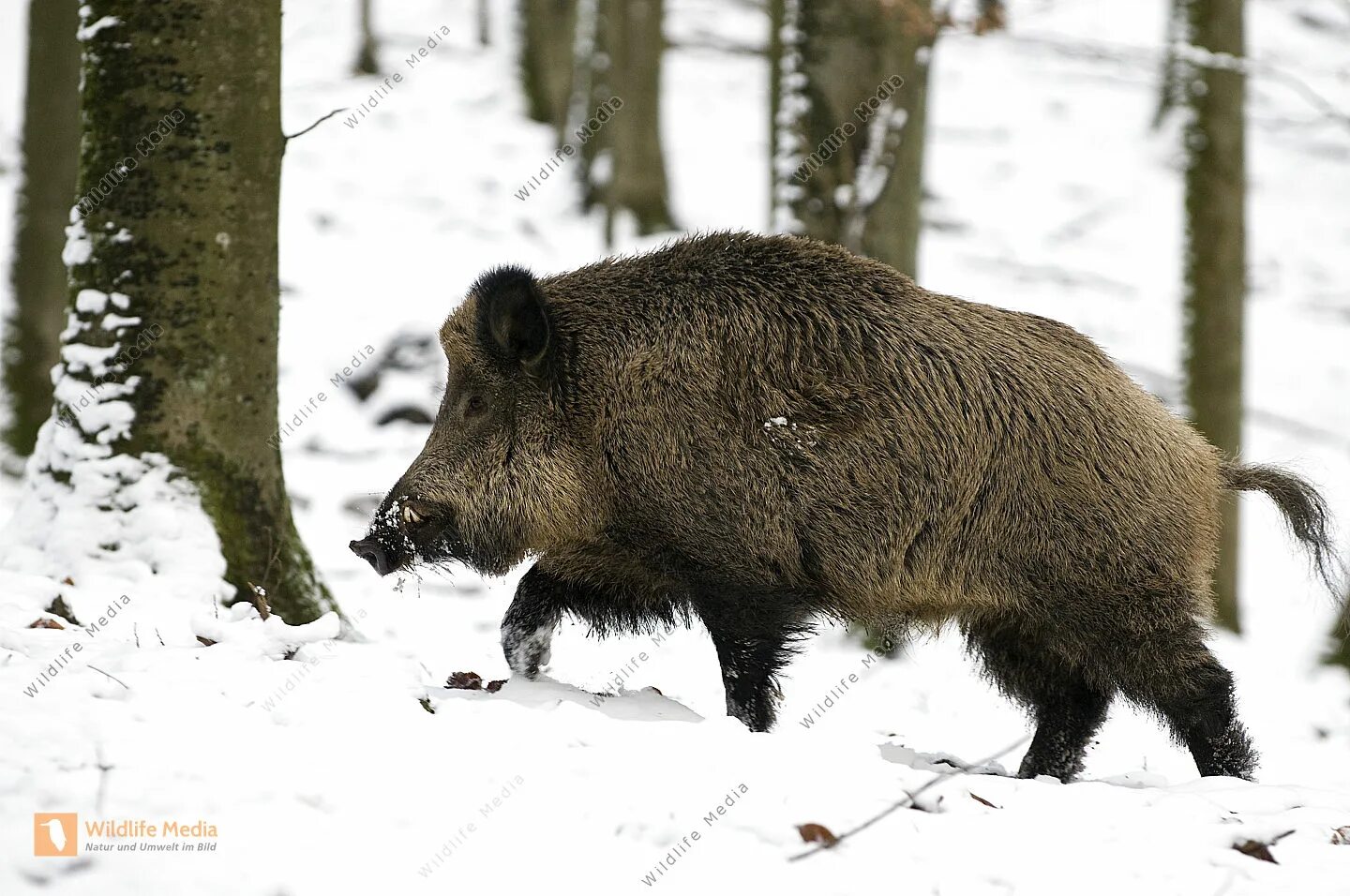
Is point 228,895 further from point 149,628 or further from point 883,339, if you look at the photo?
point 883,339

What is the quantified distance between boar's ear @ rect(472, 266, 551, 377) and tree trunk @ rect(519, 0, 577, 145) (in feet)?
58.8

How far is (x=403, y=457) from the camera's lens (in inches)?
398

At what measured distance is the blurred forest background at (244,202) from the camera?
4.84 metres

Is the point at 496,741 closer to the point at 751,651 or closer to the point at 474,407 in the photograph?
the point at 751,651

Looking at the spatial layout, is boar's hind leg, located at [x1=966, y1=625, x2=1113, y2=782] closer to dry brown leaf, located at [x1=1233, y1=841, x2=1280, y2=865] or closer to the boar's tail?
the boar's tail

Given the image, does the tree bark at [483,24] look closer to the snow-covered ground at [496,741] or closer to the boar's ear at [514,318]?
the snow-covered ground at [496,741]

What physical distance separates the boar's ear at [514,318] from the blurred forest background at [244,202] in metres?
0.96

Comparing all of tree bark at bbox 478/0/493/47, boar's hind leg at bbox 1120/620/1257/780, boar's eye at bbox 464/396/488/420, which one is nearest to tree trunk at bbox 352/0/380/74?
tree bark at bbox 478/0/493/47

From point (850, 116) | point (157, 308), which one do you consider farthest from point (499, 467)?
point (850, 116)

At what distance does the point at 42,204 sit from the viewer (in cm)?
1041

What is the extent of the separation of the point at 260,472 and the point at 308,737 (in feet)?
6.73

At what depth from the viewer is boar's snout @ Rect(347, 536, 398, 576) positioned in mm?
4713

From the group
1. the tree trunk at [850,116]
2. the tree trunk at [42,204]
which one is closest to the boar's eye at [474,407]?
the tree trunk at [850,116]

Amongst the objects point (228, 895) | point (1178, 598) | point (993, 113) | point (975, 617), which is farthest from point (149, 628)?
point (993, 113)
